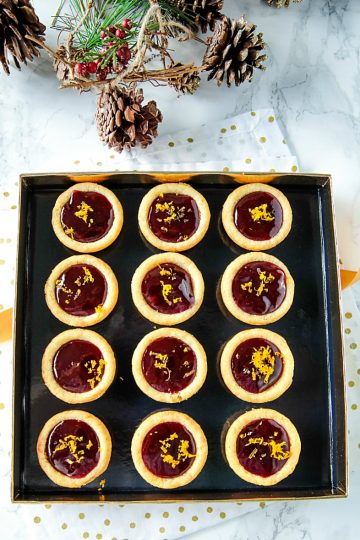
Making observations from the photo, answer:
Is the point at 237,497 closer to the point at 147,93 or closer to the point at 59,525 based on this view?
the point at 59,525

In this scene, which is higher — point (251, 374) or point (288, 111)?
point (288, 111)

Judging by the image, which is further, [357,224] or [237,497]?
[357,224]

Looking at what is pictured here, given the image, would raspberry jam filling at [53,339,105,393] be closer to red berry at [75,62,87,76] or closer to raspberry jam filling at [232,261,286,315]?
raspberry jam filling at [232,261,286,315]

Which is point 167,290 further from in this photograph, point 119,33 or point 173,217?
point 119,33

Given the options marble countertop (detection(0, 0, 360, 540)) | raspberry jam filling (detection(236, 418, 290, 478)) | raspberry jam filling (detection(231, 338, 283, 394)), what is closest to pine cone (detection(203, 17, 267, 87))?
marble countertop (detection(0, 0, 360, 540))

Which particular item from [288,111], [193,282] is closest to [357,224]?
[288,111]

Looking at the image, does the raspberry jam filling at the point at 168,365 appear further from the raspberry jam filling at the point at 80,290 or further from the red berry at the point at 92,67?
the red berry at the point at 92,67
